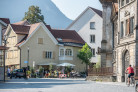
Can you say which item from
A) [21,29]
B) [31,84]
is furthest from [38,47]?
[31,84]

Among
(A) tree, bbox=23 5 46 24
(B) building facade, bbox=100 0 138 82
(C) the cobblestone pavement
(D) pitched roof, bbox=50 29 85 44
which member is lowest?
(C) the cobblestone pavement

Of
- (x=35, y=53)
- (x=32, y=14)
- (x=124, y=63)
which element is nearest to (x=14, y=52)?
(x=35, y=53)

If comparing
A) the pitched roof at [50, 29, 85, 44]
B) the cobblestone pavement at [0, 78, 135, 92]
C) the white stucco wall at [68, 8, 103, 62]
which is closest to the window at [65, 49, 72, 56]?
the pitched roof at [50, 29, 85, 44]

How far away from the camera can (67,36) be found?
80.8m

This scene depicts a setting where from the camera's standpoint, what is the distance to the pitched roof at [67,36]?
258 ft

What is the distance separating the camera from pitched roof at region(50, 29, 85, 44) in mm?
78562

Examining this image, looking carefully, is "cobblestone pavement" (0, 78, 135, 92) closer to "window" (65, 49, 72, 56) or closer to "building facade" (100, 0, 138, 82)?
"building facade" (100, 0, 138, 82)

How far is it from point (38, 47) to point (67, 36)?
7.65 m

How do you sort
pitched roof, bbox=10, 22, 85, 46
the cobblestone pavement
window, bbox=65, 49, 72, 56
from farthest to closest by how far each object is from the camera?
window, bbox=65, 49, 72, 56, pitched roof, bbox=10, 22, 85, 46, the cobblestone pavement

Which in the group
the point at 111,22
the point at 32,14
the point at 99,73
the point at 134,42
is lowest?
the point at 99,73

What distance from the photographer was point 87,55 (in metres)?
77.5

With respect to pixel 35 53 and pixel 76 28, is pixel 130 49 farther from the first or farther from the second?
pixel 76 28

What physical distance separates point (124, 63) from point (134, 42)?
430 cm

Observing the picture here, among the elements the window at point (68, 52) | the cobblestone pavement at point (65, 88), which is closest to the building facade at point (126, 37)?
the cobblestone pavement at point (65, 88)
